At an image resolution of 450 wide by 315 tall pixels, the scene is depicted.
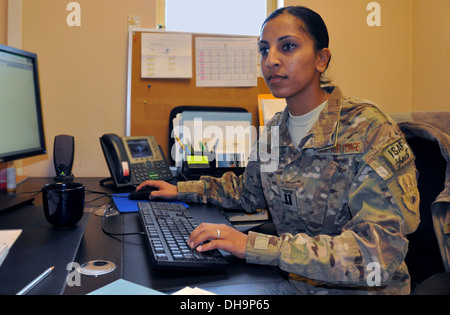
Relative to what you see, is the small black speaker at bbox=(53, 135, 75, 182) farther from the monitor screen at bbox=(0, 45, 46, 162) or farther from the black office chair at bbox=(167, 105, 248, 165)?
the black office chair at bbox=(167, 105, 248, 165)

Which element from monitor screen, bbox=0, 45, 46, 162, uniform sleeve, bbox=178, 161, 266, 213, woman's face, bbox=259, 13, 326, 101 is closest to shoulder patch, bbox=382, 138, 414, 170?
woman's face, bbox=259, 13, 326, 101

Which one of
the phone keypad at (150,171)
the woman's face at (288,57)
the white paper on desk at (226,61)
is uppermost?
the white paper on desk at (226,61)

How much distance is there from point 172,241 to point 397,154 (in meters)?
0.49

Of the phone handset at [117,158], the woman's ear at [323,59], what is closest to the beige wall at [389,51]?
the woman's ear at [323,59]

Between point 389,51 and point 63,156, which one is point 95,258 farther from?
point 389,51

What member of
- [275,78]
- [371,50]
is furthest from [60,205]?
[371,50]

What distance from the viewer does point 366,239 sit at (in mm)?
701

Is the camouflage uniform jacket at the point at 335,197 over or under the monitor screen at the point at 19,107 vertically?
under

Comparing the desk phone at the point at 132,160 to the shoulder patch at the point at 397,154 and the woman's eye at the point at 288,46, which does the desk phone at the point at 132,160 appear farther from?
the shoulder patch at the point at 397,154

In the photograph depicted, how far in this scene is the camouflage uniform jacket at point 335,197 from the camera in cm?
69

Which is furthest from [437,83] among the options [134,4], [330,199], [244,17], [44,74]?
[44,74]

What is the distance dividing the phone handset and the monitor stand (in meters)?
0.33

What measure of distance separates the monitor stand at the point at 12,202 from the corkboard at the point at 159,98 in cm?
69

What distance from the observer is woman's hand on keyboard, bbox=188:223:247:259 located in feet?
2.24
